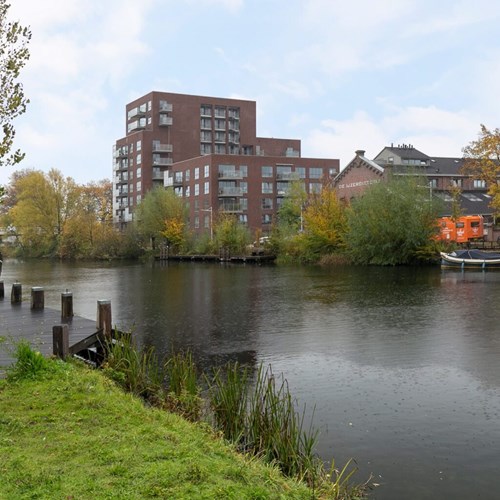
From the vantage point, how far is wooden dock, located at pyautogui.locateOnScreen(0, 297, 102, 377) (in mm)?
12086

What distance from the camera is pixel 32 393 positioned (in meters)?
9.08

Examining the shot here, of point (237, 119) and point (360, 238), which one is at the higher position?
point (237, 119)

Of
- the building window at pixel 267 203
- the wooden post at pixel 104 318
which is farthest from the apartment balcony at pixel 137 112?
the wooden post at pixel 104 318

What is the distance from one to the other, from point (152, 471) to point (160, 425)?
80.4 inches

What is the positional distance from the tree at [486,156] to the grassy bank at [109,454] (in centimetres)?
5074

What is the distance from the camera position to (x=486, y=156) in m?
54.0

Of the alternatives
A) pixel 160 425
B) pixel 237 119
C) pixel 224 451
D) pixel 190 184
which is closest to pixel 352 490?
pixel 224 451

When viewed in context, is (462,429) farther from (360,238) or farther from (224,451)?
(360,238)

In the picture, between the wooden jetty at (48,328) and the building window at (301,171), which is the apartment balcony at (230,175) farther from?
the wooden jetty at (48,328)

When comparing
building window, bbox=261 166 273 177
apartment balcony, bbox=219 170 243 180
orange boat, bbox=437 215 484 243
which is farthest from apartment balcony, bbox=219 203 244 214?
orange boat, bbox=437 215 484 243

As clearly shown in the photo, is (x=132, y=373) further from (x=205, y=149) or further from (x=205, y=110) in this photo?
Result: (x=205, y=110)

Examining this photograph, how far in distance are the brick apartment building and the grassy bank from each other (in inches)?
3314

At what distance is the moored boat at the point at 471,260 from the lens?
51.4 meters

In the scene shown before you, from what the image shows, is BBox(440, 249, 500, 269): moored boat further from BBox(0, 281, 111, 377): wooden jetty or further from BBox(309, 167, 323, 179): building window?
BBox(309, 167, 323, 179): building window
